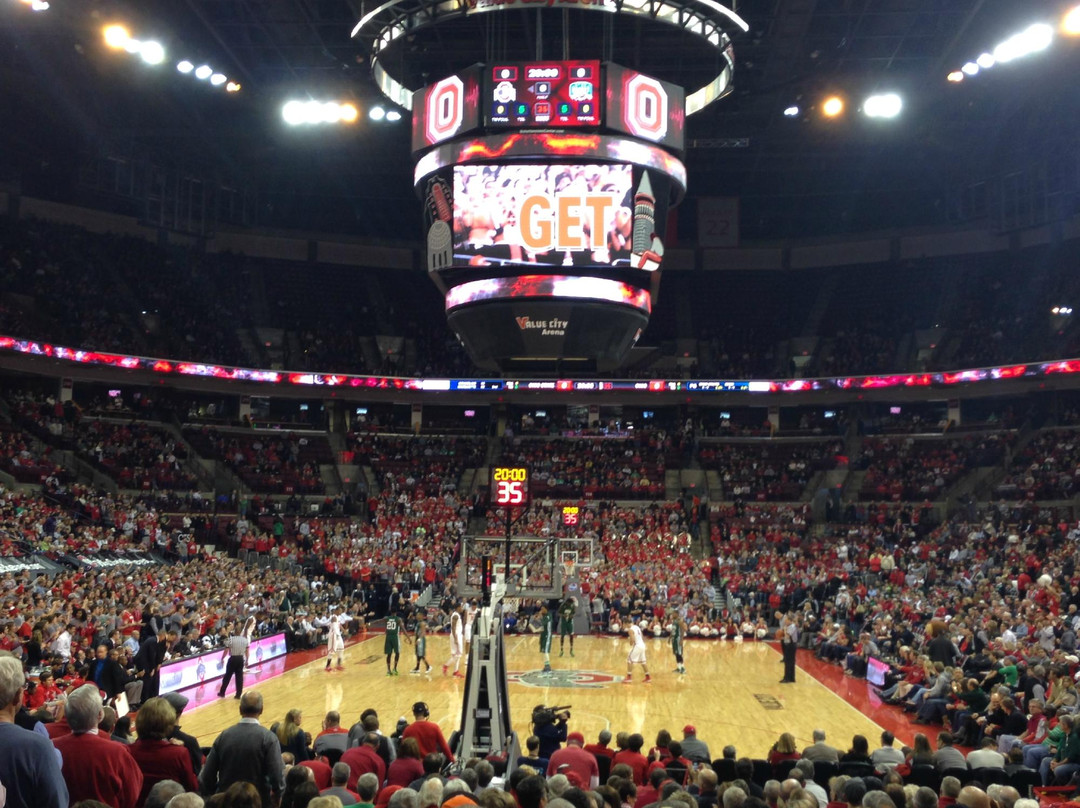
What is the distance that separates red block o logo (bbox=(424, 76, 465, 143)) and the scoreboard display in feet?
2.23

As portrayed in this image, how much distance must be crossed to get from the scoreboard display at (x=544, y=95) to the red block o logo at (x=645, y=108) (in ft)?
2.32

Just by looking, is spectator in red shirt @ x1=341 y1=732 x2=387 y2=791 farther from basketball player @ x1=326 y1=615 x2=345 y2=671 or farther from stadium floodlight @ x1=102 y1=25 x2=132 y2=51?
stadium floodlight @ x1=102 y1=25 x2=132 y2=51

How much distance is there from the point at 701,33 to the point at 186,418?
33.2 metres

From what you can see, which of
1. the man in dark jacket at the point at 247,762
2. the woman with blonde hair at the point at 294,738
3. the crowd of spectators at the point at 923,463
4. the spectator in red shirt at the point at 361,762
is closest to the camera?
the man in dark jacket at the point at 247,762

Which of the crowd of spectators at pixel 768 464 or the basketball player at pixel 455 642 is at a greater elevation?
the crowd of spectators at pixel 768 464

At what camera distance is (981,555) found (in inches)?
1288

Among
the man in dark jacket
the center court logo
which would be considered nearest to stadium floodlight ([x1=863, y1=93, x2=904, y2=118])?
the center court logo

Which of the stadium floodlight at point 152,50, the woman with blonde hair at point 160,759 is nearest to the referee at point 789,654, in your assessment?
the woman with blonde hair at point 160,759

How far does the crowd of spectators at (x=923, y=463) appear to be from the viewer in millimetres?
42125

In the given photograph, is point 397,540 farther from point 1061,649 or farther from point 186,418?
point 1061,649

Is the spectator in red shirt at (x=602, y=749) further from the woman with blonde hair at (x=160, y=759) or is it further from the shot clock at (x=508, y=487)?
the shot clock at (x=508, y=487)

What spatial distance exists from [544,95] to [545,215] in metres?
2.45

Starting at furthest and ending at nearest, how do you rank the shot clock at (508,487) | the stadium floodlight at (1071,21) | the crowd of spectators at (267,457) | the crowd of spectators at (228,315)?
the crowd of spectators at (267,457) → the crowd of spectators at (228,315) → the stadium floodlight at (1071,21) → the shot clock at (508,487)

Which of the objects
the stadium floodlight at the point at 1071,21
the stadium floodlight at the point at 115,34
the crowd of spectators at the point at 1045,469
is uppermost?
the stadium floodlight at the point at 115,34
